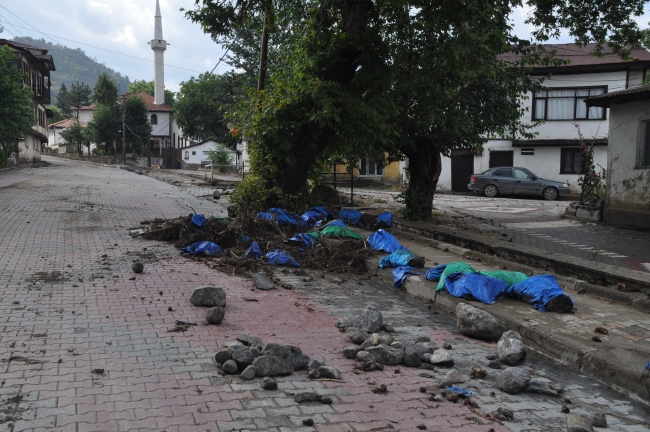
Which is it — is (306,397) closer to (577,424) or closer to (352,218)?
(577,424)

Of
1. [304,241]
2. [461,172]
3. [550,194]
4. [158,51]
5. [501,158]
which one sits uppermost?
[158,51]

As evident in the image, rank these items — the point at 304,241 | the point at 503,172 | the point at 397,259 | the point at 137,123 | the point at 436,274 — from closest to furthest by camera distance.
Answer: the point at 436,274 → the point at 397,259 → the point at 304,241 → the point at 503,172 → the point at 137,123

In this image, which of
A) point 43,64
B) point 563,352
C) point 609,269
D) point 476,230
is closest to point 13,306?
point 563,352

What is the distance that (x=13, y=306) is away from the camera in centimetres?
608

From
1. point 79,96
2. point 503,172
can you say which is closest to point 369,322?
point 503,172

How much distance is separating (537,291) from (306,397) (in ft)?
12.4

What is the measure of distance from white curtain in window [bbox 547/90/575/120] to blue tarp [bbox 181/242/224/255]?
24.4 meters

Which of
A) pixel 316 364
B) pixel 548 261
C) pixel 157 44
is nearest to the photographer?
pixel 316 364

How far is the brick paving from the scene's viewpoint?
3711mm

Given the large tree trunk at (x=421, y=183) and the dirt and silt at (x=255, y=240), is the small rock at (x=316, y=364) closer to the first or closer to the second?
the dirt and silt at (x=255, y=240)

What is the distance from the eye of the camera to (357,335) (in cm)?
539

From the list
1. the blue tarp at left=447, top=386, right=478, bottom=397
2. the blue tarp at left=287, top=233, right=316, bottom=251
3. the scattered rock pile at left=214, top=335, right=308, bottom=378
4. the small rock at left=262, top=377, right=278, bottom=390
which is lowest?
the blue tarp at left=447, top=386, right=478, bottom=397

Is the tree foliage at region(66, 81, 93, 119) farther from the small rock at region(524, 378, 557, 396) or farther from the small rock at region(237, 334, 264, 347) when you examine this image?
the small rock at region(524, 378, 557, 396)

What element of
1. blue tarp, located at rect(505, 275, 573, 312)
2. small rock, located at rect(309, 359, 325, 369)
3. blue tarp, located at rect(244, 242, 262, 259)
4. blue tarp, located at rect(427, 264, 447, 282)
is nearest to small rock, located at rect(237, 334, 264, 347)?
small rock, located at rect(309, 359, 325, 369)
